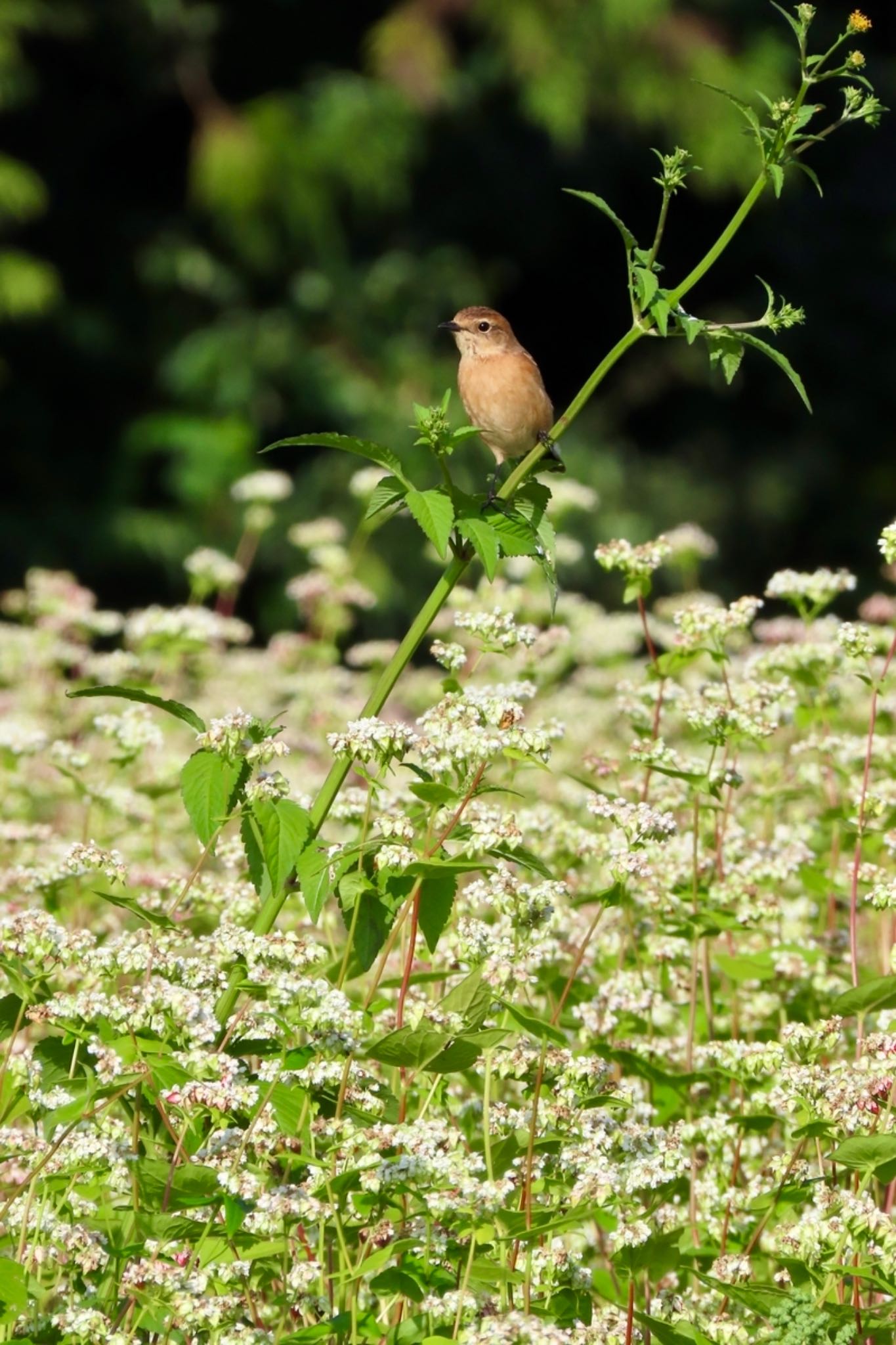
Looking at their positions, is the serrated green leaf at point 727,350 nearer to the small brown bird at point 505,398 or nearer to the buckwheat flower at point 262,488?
the small brown bird at point 505,398

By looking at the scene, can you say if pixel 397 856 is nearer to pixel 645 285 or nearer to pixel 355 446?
pixel 355 446

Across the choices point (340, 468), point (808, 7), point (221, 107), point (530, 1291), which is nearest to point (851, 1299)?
point (530, 1291)

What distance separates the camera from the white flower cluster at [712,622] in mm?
2738

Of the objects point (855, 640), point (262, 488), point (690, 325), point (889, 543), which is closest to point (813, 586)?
point (855, 640)

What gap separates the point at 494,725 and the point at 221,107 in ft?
31.0

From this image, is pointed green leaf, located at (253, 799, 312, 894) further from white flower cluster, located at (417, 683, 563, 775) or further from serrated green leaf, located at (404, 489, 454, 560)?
serrated green leaf, located at (404, 489, 454, 560)

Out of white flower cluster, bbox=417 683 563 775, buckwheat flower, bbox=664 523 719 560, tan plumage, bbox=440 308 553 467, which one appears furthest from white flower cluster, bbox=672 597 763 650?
buckwheat flower, bbox=664 523 719 560

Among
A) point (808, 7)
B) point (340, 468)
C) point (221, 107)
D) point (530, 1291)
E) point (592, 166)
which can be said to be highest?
point (592, 166)

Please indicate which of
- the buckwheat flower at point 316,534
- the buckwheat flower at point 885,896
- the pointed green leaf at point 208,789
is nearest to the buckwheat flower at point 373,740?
the pointed green leaf at point 208,789

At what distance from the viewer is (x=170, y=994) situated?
69.0 inches

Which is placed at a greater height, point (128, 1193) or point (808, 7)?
point (808, 7)

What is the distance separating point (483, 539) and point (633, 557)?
1.03 meters

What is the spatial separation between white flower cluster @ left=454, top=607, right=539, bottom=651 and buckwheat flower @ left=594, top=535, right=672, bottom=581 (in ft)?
1.33

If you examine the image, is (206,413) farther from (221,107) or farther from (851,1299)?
(851,1299)
